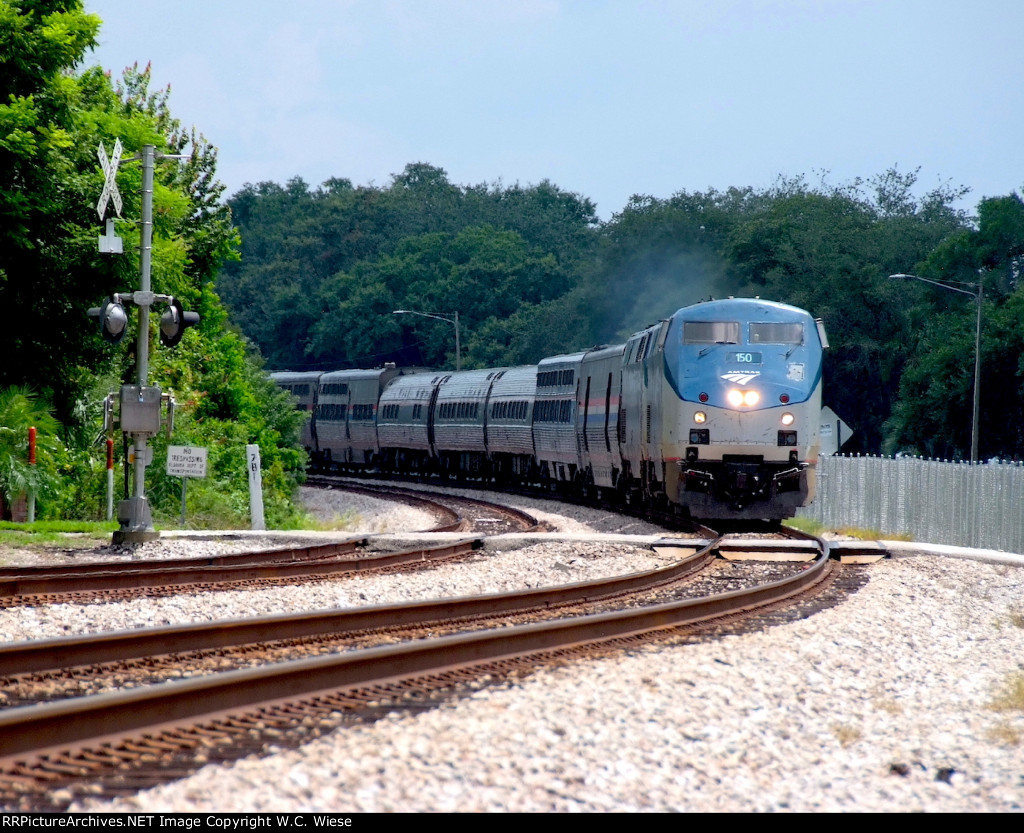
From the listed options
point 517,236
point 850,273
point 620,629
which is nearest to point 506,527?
point 620,629

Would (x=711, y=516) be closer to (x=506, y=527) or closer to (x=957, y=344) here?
(x=506, y=527)

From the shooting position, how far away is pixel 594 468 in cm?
3064

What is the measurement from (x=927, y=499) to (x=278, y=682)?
704 inches

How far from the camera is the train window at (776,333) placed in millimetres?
21719

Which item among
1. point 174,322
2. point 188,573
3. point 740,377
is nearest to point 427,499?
point 740,377

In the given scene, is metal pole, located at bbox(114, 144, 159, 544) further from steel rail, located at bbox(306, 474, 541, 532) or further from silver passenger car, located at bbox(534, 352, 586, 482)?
silver passenger car, located at bbox(534, 352, 586, 482)

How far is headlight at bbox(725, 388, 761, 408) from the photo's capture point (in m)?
21.3

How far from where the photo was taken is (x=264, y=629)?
9773 millimetres

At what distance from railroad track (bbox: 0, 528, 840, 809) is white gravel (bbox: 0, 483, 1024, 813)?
251mm

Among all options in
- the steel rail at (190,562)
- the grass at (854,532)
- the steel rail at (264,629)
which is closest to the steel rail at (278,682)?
the steel rail at (264,629)

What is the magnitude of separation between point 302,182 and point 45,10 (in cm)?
10956

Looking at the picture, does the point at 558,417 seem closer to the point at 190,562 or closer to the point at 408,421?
the point at 408,421

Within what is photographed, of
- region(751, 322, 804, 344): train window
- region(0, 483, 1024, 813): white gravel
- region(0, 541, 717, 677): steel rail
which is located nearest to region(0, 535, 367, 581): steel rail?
region(0, 541, 717, 677): steel rail

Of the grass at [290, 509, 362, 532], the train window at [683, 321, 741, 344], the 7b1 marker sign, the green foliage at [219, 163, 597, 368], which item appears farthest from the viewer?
the green foliage at [219, 163, 597, 368]
